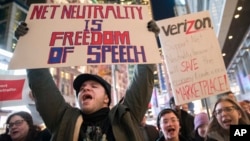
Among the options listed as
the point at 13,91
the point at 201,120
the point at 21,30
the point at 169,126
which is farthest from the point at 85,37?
the point at 13,91

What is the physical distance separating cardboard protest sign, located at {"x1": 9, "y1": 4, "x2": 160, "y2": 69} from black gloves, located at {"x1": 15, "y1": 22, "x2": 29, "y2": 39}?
37mm

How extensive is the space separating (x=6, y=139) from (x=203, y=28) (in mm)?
2917

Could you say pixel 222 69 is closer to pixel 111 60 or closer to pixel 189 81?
pixel 189 81

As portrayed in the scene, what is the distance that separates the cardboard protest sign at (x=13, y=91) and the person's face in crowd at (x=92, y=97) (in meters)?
2.56

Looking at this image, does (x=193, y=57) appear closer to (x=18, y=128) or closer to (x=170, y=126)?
(x=170, y=126)

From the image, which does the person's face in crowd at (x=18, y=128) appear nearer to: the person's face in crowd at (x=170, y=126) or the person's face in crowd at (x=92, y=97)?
the person's face in crowd at (x=92, y=97)

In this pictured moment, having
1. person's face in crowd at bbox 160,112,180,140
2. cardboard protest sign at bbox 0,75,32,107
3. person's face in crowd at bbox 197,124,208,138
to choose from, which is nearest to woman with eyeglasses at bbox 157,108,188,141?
person's face in crowd at bbox 160,112,180,140

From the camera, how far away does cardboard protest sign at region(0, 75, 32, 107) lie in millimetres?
4020

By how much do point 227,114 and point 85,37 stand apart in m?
1.56

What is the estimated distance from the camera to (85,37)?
2.22 metres

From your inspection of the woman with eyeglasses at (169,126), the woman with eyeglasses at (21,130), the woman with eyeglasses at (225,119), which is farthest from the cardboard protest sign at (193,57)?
the woman with eyeglasses at (21,130)

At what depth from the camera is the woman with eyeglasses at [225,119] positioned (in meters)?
2.34

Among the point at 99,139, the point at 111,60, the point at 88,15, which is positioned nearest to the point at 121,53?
the point at 111,60

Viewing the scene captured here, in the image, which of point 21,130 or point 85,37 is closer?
point 85,37
